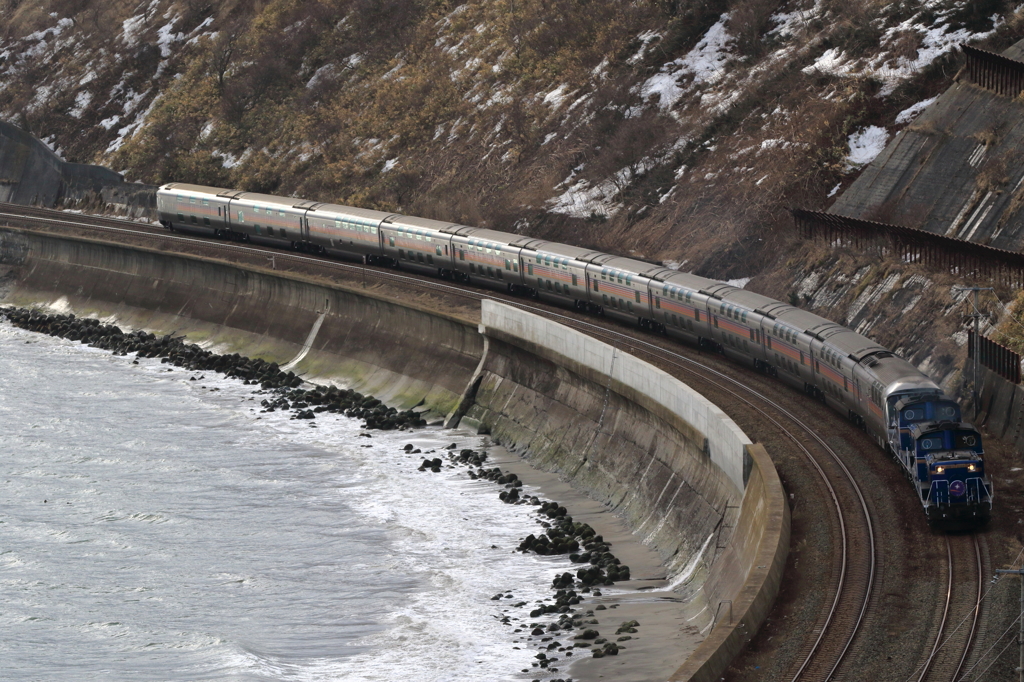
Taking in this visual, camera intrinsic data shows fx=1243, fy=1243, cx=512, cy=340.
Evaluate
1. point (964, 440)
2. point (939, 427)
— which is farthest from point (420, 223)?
point (964, 440)

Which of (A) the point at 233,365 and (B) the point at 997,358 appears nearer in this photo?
(B) the point at 997,358

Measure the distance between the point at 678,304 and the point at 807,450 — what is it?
14.3 meters

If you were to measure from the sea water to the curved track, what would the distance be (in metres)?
7.99

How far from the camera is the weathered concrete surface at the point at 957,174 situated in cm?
5172

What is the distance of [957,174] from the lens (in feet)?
181

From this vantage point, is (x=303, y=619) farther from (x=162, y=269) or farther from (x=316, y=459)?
(x=162, y=269)

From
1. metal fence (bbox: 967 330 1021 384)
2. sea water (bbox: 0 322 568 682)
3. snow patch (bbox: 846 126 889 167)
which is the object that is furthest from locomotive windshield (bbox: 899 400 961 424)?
snow patch (bbox: 846 126 889 167)

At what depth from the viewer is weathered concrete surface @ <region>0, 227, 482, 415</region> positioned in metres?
61.0

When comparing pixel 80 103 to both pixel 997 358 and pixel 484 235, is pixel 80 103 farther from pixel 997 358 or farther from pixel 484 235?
pixel 997 358

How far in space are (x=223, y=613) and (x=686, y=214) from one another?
37756mm

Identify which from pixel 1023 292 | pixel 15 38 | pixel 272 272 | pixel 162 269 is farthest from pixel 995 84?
pixel 15 38

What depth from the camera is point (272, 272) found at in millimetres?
71875

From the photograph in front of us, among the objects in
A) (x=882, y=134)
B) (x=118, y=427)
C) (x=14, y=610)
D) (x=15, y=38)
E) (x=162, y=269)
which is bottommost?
(x=14, y=610)

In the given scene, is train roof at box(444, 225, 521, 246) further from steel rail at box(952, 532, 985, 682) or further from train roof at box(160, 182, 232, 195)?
steel rail at box(952, 532, 985, 682)
